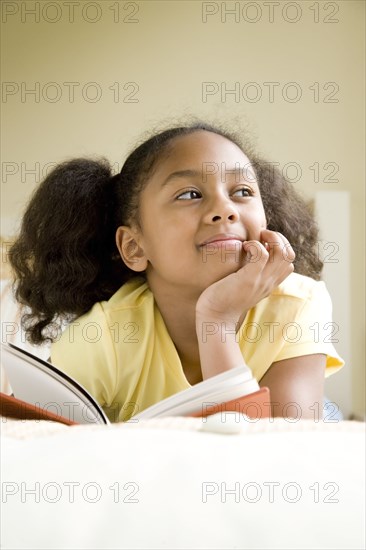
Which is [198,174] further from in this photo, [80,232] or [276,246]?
[80,232]

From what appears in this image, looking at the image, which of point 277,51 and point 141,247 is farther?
point 277,51

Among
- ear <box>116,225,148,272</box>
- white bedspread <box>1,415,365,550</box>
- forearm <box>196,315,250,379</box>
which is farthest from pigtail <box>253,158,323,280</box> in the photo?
white bedspread <box>1,415,365,550</box>

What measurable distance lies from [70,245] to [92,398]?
0.64m

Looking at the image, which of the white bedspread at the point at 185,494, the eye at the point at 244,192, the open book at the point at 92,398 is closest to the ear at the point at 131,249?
the eye at the point at 244,192

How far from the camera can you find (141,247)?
56.2 inches

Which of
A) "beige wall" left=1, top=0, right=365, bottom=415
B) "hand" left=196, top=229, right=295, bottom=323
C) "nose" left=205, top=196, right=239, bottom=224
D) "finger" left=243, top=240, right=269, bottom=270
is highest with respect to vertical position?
"beige wall" left=1, top=0, right=365, bottom=415

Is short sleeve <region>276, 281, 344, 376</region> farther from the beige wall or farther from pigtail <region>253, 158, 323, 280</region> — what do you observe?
the beige wall

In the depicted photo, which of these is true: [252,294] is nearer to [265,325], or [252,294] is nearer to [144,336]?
[265,325]

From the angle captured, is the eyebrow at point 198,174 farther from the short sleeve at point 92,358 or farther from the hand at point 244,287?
the short sleeve at point 92,358

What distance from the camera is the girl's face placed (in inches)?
49.6

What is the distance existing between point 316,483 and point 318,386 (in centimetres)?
80

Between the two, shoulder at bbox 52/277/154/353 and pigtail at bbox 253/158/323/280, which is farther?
pigtail at bbox 253/158/323/280

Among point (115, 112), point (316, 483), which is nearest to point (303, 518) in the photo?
point (316, 483)

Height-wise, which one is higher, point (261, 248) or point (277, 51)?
point (277, 51)
